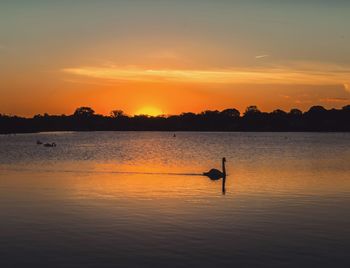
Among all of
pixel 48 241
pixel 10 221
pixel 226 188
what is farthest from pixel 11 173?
pixel 48 241

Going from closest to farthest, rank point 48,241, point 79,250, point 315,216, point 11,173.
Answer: point 79,250, point 48,241, point 315,216, point 11,173

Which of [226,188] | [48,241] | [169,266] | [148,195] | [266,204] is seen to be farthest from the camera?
[226,188]

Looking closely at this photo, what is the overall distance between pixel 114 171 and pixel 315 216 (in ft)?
92.0

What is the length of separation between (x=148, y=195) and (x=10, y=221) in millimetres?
10650

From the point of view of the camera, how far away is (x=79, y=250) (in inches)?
665

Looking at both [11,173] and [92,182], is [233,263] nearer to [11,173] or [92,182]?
[92,182]

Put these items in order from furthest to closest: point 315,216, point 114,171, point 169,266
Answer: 1. point 114,171
2. point 315,216
3. point 169,266

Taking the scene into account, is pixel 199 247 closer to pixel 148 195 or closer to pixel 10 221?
pixel 10 221

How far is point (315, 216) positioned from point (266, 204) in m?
4.04

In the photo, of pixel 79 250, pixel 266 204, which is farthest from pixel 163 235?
pixel 266 204

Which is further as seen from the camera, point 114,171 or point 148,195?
point 114,171

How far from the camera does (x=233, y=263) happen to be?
15.6 meters

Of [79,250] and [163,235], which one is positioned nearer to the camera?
[79,250]

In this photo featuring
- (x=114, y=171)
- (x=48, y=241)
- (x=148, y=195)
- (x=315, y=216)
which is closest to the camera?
(x=48, y=241)
